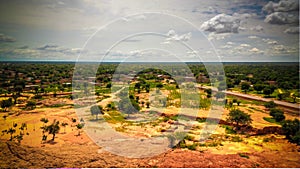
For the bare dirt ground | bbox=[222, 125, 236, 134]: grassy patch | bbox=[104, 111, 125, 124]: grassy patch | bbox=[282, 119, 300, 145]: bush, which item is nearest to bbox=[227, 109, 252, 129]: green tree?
bbox=[222, 125, 236, 134]: grassy patch

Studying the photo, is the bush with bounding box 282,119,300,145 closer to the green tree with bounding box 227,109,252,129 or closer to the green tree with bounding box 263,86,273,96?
the green tree with bounding box 227,109,252,129

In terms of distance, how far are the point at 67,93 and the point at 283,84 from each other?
80.6ft

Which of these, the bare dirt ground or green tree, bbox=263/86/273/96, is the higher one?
green tree, bbox=263/86/273/96

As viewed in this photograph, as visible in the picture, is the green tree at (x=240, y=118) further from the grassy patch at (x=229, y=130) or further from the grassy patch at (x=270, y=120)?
the grassy patch at (x=270, y=120)

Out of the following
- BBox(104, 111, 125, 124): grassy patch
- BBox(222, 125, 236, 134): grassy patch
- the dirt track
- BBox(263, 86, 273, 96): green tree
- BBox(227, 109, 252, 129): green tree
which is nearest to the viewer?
the dirt track

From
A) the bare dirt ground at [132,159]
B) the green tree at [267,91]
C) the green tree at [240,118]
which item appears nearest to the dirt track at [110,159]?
the bare dirt ground at [132,159]

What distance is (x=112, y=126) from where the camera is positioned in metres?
13.9

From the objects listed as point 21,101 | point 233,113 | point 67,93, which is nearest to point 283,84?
Answer: point 233,113

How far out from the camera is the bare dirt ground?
30.1 feet

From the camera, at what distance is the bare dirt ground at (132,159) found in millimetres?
9164

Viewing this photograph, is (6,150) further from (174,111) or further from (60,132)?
(174,111)

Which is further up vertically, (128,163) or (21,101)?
(21,101)

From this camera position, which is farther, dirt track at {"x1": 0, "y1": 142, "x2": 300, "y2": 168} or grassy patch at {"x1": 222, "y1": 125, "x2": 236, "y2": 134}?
grassy patch at {"x1": 222, "y1": 125, "x2": 236, "y2": 134}

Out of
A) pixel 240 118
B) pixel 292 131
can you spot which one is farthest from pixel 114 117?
pixel 292 131
